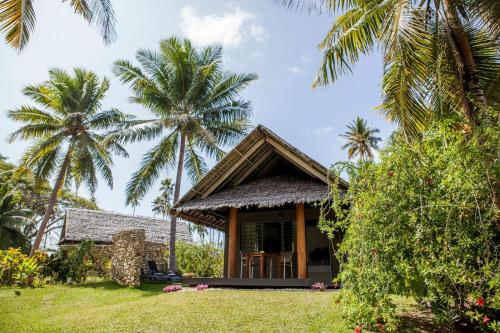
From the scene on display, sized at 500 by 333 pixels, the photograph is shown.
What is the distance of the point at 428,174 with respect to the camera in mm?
4543

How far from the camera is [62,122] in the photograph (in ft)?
58.5

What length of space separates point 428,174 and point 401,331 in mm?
2226

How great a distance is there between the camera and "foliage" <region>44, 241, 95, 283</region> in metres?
12.8

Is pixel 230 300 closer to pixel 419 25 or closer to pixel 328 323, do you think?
pixel 328 323

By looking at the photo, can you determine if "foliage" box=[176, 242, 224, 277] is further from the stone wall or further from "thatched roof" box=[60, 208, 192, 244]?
"thatched roof" box=[60, 208, 192, 244]

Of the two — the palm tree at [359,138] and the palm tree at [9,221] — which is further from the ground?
the palm tree at [359,138]

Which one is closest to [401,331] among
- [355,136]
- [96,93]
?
[96,93]

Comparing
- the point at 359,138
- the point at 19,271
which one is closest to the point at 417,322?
the point at 19,271

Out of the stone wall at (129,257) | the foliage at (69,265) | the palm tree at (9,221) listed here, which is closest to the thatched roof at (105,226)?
the palm tree at (9,221)

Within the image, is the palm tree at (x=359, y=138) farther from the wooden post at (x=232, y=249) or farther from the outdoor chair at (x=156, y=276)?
the wooden post at (x=232, y=249)

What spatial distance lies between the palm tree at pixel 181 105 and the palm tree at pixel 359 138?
18.8 metres

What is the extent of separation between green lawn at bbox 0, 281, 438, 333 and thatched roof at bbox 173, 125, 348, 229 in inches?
97.9

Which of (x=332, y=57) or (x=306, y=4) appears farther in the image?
(x=332, y=57)

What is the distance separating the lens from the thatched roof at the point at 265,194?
30.8 feet
